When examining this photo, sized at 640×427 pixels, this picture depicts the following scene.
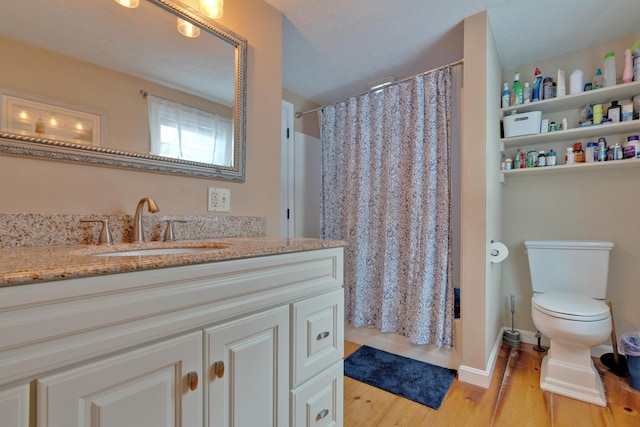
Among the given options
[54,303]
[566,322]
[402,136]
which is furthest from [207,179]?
[566,322]

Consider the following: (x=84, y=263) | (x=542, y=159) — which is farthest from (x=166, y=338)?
(x=542, y=159)

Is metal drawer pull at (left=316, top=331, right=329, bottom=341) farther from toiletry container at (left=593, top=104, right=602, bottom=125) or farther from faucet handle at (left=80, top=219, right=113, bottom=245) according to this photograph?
toiletry container at (left=593, top=104, right=602, bottom=125)

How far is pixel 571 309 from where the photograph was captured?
5.07ft

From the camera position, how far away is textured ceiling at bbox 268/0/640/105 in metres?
1.59

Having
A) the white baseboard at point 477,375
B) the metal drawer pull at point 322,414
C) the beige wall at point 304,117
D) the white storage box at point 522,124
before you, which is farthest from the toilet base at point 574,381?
the beige wall at point 304,117

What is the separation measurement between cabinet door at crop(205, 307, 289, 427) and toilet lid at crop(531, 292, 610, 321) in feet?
5.05

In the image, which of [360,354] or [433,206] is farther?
[360,354]

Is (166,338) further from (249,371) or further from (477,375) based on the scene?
(477,375)

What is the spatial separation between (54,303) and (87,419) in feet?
0.79

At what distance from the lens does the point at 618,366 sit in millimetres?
1748

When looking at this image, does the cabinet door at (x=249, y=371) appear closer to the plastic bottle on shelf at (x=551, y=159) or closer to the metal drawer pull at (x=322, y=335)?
the metal drawer pull at (x=322, y=335)

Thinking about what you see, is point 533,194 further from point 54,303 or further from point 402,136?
point 54,303

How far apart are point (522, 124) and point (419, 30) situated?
3.22 ft

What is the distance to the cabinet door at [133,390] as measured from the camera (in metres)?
0.51
